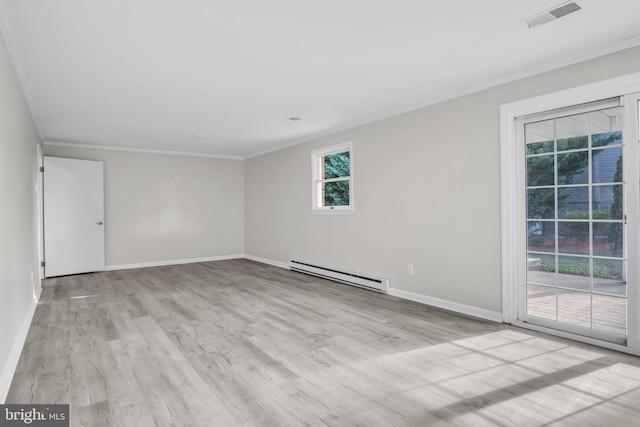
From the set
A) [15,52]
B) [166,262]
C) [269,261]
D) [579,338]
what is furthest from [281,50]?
[166,262]

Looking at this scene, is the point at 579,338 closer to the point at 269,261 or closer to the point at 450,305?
the point at 450,305

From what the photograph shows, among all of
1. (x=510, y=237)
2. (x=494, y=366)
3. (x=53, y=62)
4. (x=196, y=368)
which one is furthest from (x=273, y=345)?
(x=53, y=62)

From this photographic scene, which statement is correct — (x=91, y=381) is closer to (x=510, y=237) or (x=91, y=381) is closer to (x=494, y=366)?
(x=494, y=366)

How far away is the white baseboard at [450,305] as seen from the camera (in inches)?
143

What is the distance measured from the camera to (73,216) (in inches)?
249

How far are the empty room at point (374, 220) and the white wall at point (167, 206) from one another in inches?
55.5

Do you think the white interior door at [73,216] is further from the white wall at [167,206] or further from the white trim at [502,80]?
the white trim at [502,80]

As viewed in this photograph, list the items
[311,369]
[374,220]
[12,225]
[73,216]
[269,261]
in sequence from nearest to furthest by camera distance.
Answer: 1. [311,369]
2. [12,225]
3. [374,220]
4. [73,216]
5. [269,261]

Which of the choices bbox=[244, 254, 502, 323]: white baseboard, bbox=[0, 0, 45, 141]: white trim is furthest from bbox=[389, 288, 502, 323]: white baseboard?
bbox=[0, 0, 45, 141]: white trim

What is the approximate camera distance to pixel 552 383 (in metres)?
2.35

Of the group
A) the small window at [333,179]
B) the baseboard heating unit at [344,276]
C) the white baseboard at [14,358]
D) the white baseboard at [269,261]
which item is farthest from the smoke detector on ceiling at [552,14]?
the white baseboard at [269,261]

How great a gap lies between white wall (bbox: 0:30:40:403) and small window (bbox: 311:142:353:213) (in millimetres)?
3860

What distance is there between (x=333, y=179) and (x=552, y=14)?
3.86m

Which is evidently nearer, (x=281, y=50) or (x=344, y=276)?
(x=281, y=50)
